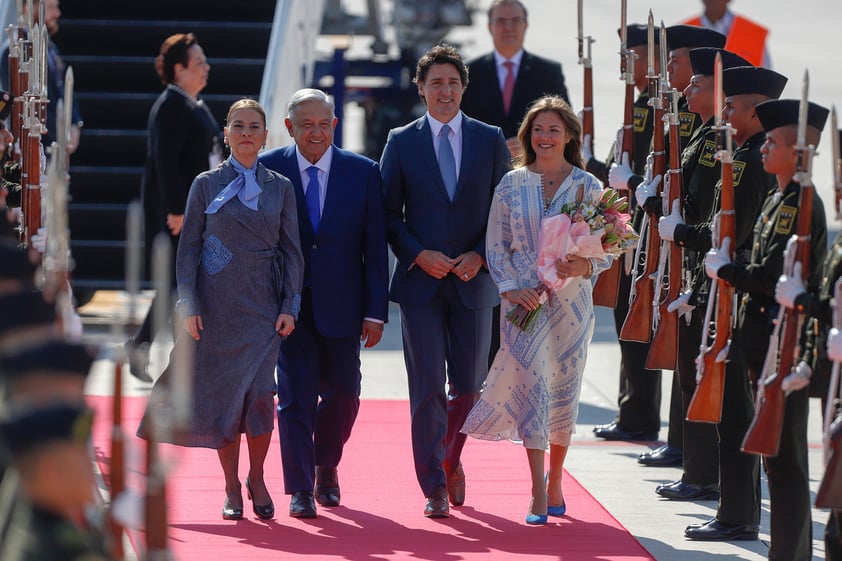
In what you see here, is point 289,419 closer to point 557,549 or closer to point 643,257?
point 557,549

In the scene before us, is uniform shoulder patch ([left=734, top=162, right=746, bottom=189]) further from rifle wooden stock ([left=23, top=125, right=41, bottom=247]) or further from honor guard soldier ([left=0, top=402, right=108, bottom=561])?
→ honor guard soldier ([left=0, top=402, right=108, bottom=561])

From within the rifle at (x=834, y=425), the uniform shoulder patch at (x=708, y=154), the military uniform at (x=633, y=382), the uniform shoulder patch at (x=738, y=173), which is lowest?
the military uniform at (x=633, y=382)

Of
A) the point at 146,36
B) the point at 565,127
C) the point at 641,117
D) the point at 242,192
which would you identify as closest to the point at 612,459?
the point at 641,117

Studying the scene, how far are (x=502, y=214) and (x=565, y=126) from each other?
16.4 inches

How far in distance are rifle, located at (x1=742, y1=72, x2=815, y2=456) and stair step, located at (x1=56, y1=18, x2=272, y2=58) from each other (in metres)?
7.61

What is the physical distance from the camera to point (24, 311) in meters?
2.55

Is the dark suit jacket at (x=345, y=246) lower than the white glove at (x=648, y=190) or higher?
lower

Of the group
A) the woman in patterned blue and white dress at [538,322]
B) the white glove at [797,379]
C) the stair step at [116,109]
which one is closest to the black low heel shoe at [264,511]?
the woman in patterned blue and white dress at [538,322]

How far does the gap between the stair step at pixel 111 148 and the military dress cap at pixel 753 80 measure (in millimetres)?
5999

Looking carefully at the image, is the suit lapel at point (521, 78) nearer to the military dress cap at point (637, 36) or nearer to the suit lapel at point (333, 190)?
the military dress cap at point (637, 36)

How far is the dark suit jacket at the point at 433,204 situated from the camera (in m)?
6.02

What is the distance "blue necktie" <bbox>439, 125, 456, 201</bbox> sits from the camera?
6.08 metres

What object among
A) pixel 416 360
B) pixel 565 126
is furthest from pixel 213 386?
pixel 565 126

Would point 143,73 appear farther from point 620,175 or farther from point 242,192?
point 242,192
